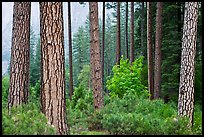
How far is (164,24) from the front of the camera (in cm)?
1920

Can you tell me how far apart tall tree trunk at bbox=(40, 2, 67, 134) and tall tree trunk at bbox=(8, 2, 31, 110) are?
120 inches

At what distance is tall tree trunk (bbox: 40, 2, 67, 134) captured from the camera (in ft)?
22.6

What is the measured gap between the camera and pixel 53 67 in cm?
688

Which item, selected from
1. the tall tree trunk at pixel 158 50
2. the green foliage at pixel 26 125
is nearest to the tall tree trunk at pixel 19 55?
the green foliage at pixel 26 125

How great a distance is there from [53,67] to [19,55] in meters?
3.38

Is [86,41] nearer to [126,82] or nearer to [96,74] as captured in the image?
[126,82]

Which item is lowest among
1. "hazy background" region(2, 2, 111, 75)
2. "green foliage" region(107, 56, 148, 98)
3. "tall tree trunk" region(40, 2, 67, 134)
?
"green foliage" region(107, 56, 148, 98)

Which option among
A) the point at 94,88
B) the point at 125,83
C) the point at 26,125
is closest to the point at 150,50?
the point at 125,83

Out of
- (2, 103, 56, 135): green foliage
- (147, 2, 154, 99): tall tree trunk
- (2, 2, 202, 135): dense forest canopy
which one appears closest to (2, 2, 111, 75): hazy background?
(2, 2, 202, 135): dense forest canopy

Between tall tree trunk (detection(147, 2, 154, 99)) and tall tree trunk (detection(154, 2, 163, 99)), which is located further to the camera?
tall tree trunk (detection(147, 2, 154, 99))

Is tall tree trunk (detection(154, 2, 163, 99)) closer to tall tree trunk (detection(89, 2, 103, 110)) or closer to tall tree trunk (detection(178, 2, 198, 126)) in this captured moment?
tall tree trunk (detection(89, 2, 103, 110))

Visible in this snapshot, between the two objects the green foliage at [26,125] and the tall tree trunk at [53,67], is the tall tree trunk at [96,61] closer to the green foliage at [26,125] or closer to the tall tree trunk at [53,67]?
the tall tree trunk at [53,67]

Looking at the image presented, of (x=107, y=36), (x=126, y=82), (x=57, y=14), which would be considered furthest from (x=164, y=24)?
(x=107, y=36)

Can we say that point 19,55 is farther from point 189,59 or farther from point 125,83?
point 125,83
